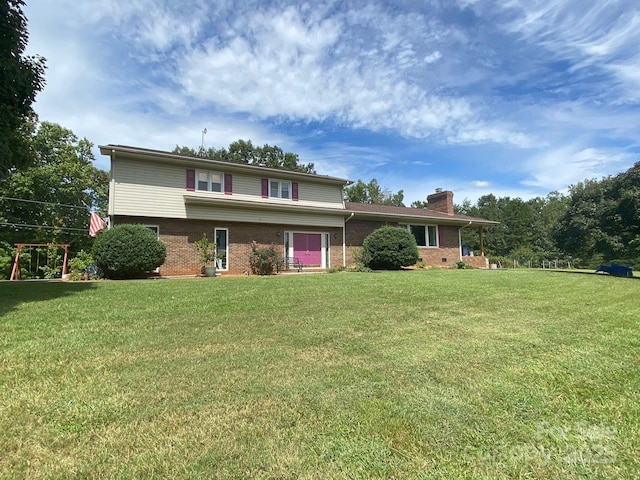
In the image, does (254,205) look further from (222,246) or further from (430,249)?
(430,249)

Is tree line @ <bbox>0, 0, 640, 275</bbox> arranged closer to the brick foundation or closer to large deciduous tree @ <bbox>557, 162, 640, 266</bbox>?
large deciduous tree @ <bbox>557, 162, 640, 266</bbox>

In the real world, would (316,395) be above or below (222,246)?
below

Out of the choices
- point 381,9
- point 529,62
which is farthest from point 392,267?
point 381,9

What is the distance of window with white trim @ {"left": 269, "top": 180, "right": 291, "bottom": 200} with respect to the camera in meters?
17.7

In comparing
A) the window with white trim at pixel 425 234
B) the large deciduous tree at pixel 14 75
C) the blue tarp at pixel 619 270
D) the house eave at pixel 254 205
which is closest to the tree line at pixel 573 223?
the blue tarp at pixel 619 270

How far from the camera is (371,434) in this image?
2.35m

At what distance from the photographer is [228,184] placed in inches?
650

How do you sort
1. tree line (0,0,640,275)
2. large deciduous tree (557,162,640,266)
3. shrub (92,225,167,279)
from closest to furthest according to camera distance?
tree line (0,0,640,275) < shrub (92,225,167,279) < large deciduous tree (557,162,640,266)

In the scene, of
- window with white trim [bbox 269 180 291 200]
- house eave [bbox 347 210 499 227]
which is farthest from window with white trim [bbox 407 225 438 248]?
window with white trim [bbox 269 180 291 200]

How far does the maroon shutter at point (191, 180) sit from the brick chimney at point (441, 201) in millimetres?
17717

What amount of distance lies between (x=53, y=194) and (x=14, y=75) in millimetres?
23604

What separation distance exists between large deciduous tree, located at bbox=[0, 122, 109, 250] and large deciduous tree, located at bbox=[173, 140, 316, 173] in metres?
11.0

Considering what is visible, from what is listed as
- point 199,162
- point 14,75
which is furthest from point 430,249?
point 14,75

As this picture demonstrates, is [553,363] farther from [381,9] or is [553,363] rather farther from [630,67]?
[630,67]
